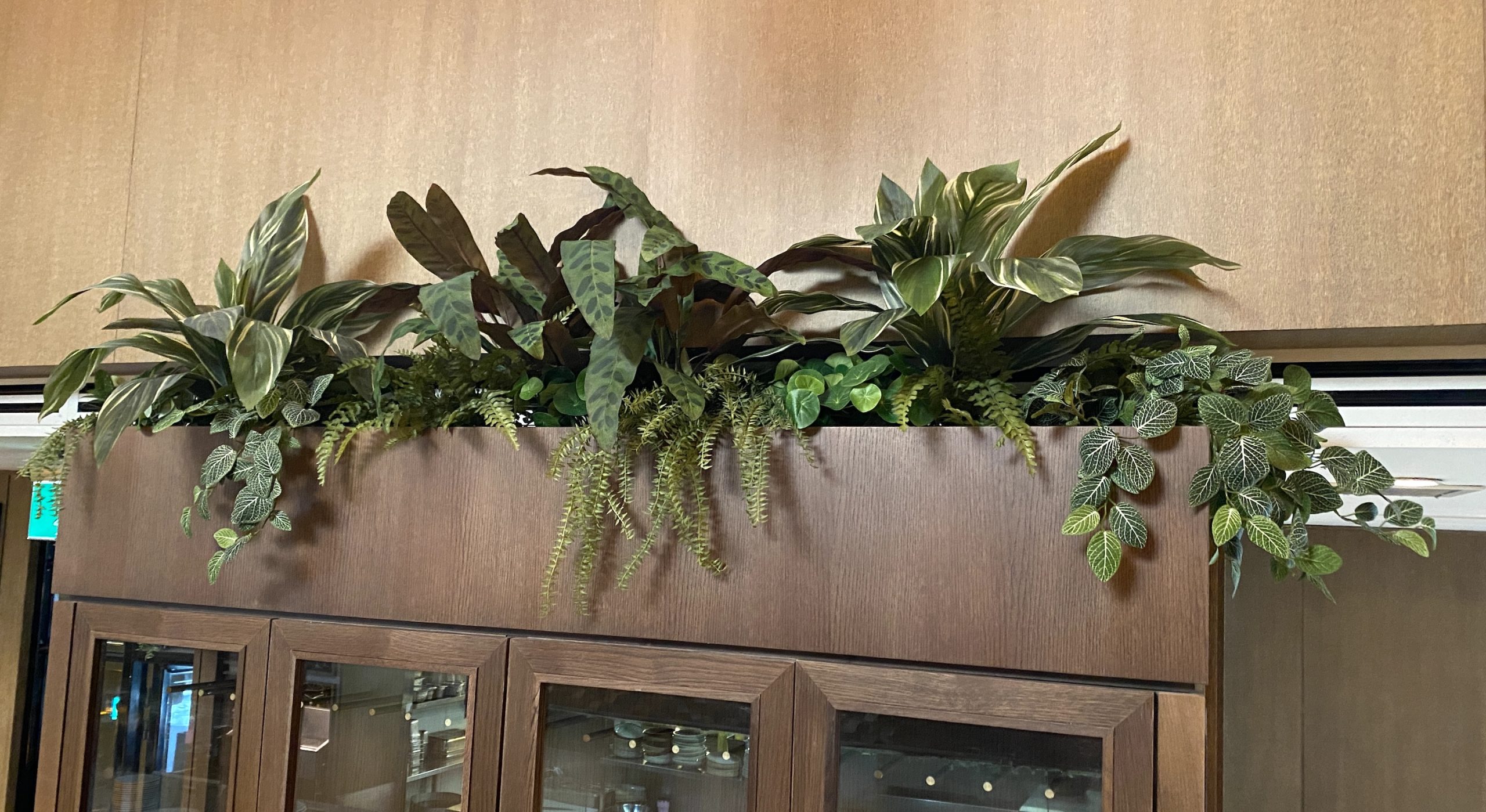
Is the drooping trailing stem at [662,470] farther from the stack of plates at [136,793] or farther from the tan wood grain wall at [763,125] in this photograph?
the stack of plates at [136,793]

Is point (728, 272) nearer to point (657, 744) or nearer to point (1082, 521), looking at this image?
point (1082, 521)

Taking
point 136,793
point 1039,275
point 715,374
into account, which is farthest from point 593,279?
point 136,793

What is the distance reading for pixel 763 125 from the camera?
193 centimetres

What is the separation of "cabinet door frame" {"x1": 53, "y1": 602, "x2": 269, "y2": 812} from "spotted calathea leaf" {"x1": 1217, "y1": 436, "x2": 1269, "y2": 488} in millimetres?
1651

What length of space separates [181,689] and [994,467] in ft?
5.25

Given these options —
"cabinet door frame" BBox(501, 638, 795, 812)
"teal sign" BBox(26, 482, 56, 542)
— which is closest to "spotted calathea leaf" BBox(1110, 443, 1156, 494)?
"cabinet door frame" BBox(501, 638, 795, 812)

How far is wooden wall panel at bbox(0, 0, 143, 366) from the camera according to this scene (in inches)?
97.0

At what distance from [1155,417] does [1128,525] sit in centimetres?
15

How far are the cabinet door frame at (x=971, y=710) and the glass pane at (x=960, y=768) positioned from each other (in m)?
0.02

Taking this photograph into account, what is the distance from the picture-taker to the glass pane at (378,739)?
5.78ft

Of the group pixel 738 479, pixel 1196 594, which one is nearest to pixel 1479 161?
pixel 1196 594

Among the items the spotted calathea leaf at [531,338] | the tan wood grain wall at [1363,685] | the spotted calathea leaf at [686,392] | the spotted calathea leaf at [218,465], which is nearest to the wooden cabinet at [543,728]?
the spotted calathea leaf at [218,465]

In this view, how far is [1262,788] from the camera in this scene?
2393 mm

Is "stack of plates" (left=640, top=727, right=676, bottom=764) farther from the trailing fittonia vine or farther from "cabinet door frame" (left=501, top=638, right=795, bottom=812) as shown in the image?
the trailing fittonia vine
